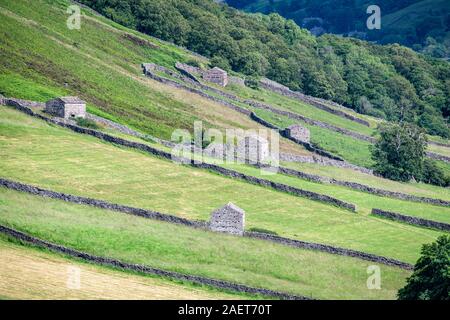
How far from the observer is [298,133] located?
133 m

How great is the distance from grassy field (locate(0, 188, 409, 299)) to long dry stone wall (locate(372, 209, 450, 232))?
15.7 meters

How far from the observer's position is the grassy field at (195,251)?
72375mm

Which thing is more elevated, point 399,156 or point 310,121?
point 310,121

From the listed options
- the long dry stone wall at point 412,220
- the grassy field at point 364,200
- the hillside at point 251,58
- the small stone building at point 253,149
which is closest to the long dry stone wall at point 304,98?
the hillside at point 251,58

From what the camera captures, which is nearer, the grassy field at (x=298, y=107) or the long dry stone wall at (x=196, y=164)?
the long dry stone wall at (x=196, y=164)

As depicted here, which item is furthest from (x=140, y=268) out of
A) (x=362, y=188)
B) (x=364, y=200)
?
(x=362, y=188)

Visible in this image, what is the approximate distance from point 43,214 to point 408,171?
56917 millimetres

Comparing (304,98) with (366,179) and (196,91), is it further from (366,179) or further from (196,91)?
(366,179)

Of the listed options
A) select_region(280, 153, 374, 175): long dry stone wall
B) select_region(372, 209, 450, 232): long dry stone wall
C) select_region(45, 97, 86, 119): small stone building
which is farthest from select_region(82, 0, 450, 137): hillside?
select_region(372, 209, 450, 232): long dry stone wall

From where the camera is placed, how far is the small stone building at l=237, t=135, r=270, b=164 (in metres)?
110

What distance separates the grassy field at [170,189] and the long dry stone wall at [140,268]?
433 inches

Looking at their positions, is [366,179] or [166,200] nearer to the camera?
[166,200]

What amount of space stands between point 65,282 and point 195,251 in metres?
11.8

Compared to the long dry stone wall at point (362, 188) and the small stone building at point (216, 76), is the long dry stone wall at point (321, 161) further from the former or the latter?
the small stone building at point (216, 76)
